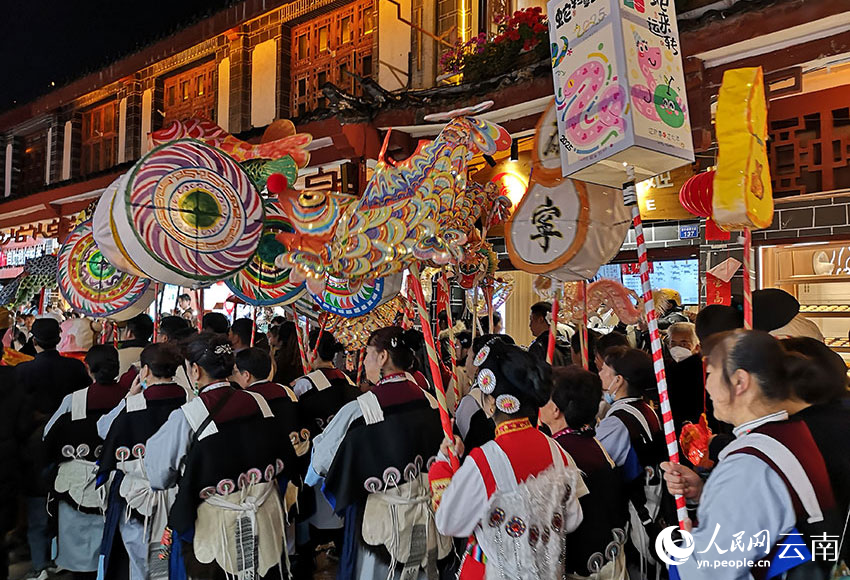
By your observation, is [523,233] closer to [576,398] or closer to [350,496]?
[576,398]

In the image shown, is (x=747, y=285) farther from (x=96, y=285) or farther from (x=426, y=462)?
(x=96, y=285)

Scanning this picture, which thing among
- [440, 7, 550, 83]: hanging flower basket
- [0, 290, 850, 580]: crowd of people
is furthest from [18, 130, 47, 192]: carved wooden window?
[440, 7, 550, 83]: hanging flower basket

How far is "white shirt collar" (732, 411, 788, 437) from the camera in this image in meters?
1.76

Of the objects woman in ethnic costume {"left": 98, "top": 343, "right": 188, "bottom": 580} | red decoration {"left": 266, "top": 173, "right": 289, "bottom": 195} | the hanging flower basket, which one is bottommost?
woman in ethnic costume {"left": 98, "top": 343, "right": 188, "bottom": 580}

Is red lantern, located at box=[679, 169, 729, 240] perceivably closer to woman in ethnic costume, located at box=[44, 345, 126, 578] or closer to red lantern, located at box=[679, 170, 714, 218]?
red lantern, located at box=[679, 170, 714, 218]

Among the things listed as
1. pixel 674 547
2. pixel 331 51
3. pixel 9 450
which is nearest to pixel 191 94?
pixel 331 51

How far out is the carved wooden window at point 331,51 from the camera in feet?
31.0

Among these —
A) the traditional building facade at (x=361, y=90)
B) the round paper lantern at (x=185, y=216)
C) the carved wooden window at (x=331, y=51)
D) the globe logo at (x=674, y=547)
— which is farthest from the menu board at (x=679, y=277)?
the globe logo at (x=674, y=547)

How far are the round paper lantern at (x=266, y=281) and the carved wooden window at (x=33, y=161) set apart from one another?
46.4 feet

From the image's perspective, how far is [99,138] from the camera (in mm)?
14117

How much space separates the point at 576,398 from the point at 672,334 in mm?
2535

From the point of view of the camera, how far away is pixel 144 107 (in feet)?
42.7

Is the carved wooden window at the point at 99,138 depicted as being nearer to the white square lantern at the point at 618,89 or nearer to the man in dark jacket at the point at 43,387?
the man in dark jacket at the point at 43,387

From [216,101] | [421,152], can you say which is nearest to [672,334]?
[421,152]
